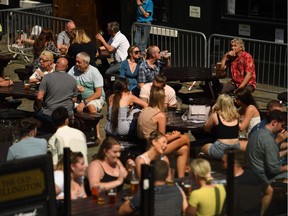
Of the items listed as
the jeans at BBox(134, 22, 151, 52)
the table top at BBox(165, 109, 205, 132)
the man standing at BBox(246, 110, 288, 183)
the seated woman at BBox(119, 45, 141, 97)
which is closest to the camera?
the man standing at BBox(246, 110, 288, 183)

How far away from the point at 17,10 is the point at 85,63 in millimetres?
7743

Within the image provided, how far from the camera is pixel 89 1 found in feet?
69.3

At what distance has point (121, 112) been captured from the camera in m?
12.7

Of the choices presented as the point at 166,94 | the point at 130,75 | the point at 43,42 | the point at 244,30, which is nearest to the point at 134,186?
the point at 166,94

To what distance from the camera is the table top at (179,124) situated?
1248 centimetres

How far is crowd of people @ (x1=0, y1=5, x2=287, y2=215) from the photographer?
9.09 meters

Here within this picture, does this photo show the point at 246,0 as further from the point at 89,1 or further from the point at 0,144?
the point at 0,144

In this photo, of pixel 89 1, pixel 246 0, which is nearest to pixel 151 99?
pixel 246 0

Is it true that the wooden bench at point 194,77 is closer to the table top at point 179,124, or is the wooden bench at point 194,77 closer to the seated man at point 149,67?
the seated man at point 149,67

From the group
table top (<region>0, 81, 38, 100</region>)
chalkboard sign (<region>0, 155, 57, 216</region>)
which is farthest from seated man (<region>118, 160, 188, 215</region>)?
table top (<region>0, 81, 38, 100</region>)

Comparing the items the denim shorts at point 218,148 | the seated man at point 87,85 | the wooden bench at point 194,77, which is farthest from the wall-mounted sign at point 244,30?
the denim shorts at point 218,148

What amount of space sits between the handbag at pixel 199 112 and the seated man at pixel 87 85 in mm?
1810

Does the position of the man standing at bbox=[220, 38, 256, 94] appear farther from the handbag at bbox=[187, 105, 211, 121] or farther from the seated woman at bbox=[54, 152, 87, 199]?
the seated woman at bbox=[54, 152, 87, 199]

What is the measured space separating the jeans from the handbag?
6530 mm
